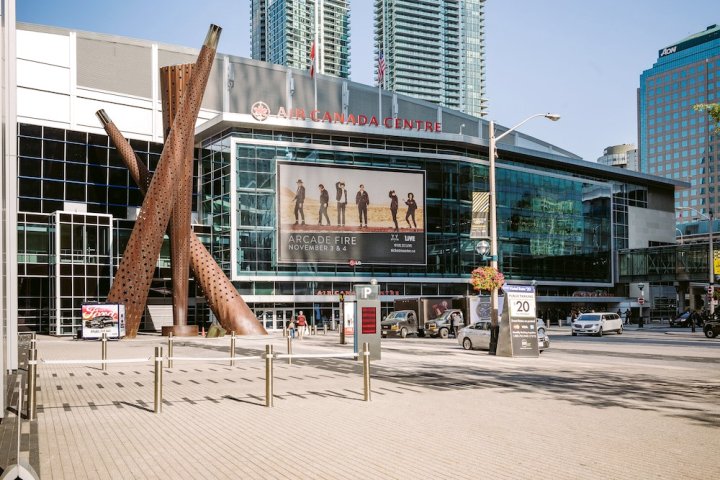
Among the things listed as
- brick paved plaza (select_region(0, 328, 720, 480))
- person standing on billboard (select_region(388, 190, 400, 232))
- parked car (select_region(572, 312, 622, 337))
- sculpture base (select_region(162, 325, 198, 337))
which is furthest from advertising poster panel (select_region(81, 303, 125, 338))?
person standing on billboard (select_region(388, 190, 400, 232))

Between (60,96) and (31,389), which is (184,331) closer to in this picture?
(60,96)

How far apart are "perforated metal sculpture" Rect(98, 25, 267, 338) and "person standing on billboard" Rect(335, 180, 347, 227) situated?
71.2ft

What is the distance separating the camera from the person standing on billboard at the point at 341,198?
236 feet

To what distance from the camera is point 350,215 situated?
72438mm

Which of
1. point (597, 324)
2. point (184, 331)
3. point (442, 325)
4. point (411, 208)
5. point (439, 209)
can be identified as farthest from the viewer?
point (439, 209)

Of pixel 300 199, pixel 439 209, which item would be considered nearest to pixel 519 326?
pixel 300 199

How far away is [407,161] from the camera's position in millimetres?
76500

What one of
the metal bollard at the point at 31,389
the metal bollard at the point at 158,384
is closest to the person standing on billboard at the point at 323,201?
the metal bollard at the point at 158,384

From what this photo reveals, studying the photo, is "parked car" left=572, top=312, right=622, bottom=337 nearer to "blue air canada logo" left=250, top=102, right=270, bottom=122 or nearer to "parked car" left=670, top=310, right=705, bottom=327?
"parked car" left=670, top=310, right=705, bottom=327

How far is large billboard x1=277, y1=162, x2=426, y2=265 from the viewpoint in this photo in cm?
7044

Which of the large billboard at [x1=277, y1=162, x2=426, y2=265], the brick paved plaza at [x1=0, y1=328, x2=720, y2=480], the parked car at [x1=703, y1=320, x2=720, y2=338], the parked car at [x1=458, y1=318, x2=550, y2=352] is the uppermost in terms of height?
the large billboard at [x1=277, y1=162, x2=426, y2=265]

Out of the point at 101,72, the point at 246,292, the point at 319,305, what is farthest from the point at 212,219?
the point at 101,72

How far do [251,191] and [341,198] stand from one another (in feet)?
28.3

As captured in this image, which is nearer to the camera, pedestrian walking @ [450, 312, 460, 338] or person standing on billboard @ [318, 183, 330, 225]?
pedestrian walking @ [450, 312, 460, 338]
